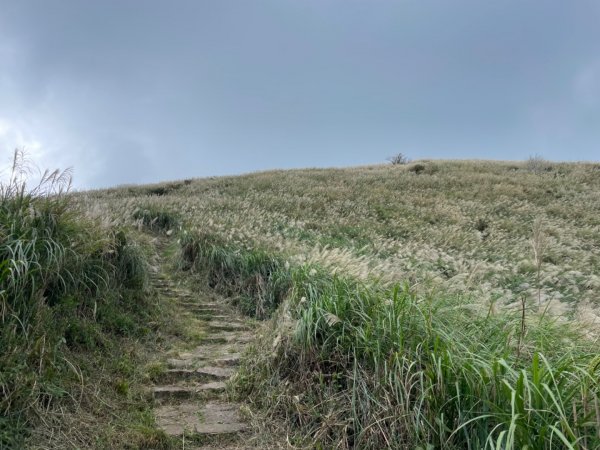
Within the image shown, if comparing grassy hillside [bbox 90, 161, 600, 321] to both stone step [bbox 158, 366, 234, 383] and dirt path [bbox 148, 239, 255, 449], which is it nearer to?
dirt path [bbox 148, 239, 255, 449]

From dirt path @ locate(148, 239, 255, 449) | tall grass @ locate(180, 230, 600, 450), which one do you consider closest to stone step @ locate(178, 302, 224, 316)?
dirt path @ locate(148, 239, 255, 449)

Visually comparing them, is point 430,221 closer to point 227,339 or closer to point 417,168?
point 227,339

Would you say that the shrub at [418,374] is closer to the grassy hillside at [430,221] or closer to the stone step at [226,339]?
the grassy hillside at [430,221]

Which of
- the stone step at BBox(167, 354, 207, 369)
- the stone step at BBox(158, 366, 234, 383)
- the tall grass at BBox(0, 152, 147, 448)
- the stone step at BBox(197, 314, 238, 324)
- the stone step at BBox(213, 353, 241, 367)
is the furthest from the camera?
the stone step at BBox(197, 314, 238, 324)

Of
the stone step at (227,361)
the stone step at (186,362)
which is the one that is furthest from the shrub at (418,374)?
the stone step at (186,362)

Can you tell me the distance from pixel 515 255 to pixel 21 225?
9.68 metres

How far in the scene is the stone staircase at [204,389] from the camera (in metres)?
3.58

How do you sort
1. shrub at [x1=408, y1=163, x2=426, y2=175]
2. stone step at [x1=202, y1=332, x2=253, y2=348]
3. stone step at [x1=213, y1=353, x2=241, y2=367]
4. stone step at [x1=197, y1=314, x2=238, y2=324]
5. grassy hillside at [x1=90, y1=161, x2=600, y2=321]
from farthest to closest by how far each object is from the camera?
1. shrub at [x1=408, y1=163, x2=426, y2=175]
2. stone step at [x1=197, y1=314, x2=238, y2=324]
3. grassy hillside at [x1=90, y1=161, x2=600, y2=321]
4. stone step at [x1=202, y1=332, x2=253, y2=348]
5. stone step at [x1=213, y1=353, x2=241, y2=367]

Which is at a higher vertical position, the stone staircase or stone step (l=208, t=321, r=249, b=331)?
stone step (l=208, t=321, r=249, b=331)

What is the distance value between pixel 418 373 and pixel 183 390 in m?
2.43

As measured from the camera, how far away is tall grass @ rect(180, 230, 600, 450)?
8.25 feet

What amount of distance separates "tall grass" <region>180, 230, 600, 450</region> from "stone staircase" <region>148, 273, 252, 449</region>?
333 mm

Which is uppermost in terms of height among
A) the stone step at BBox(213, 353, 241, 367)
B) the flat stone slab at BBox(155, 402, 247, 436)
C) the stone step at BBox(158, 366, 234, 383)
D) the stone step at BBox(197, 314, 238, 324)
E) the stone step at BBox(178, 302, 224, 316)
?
the stone step at BBox(178, 302, 224, 316)

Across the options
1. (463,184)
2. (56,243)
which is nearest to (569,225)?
(463,184)
